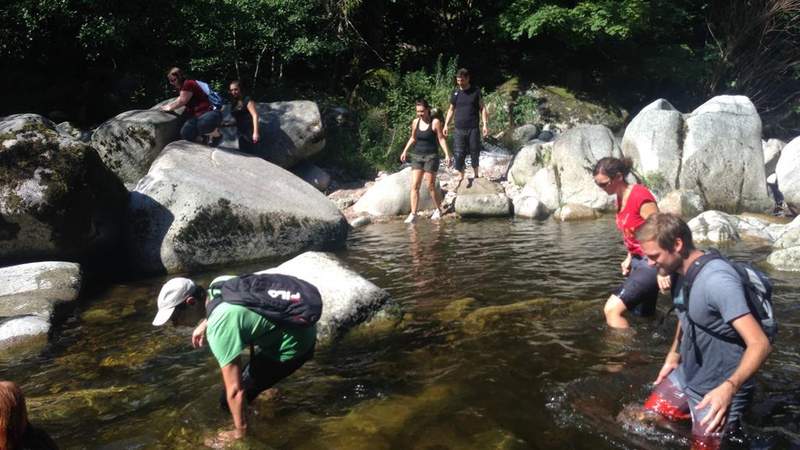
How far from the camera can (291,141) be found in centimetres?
1498

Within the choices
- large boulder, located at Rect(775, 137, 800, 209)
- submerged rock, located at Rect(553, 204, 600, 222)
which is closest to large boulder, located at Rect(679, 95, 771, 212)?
large boulder, located at Rect(775, 137, 800, 209)

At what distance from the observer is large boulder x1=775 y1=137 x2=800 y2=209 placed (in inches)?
→ 509

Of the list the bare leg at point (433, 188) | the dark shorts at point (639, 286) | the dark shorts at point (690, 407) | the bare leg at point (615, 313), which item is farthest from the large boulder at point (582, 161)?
the dark shorts at point (690, 407)

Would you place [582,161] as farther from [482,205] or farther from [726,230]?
[726,230]

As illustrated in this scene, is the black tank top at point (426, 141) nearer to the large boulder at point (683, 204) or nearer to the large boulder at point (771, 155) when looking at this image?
the large boulder at point (683, 204)

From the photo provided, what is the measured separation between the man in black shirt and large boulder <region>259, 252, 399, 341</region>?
706 centimetres

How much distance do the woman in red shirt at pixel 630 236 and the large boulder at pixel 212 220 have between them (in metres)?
5.51

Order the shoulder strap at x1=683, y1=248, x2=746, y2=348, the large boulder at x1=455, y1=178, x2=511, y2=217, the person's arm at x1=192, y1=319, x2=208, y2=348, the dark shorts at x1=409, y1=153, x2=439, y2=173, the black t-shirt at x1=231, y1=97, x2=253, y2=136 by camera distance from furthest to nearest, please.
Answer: the black t-shirt at x1=231, y1=97, x2=253, y2=136 → the large boulder at x1=455, y1=178, x2=511, y2=217 → the dark shorts at x1=409, y1=153, x2=439, y2=173 → the person's arm at x1=192, y1=319, x2=208, y2=348 → the shoulder strap at x1=683, y1=248, x2=746, y2=348

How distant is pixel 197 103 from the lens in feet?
41.6

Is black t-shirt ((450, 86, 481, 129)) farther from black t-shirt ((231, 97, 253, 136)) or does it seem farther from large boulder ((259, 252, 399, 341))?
large boulder ((259, 252, 399, 341))

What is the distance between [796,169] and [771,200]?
696mm

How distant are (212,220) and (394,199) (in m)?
4.75

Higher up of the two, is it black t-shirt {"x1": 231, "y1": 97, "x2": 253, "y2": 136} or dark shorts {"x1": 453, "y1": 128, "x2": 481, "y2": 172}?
black t-shirt {"x1": 231, "y1": 97, "x2": 253, "y2": 136}

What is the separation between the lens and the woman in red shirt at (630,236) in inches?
234
